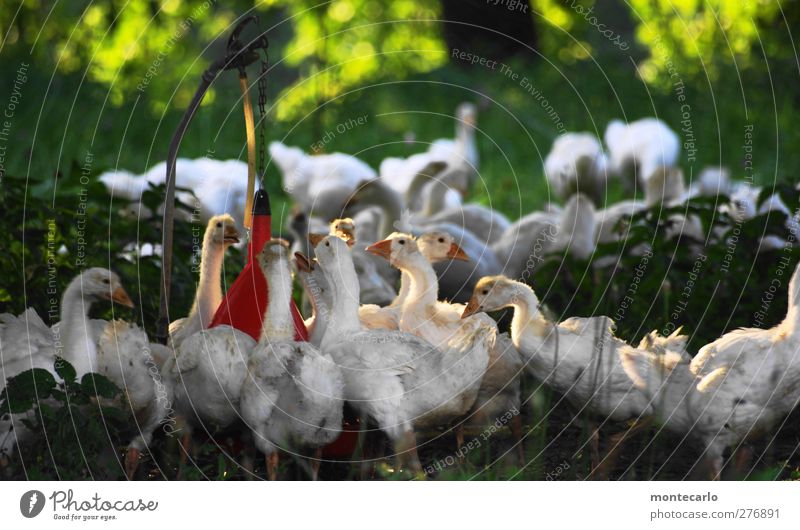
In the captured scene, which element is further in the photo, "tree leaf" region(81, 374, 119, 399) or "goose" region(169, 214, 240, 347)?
"goose" region(169, 214, 240, 347)

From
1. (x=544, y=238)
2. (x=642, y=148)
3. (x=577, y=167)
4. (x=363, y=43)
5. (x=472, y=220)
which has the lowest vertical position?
(x=544, y=238)

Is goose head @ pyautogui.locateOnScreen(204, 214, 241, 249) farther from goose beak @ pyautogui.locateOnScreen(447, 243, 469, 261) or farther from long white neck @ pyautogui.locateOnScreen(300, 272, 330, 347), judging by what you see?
goose beak @ pyautogui.locateOnScreen(447, 243, 469, 261)

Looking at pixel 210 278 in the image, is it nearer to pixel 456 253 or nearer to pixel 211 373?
pixel 211 373

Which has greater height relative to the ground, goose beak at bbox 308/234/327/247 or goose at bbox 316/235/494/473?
goose beak at bbox 308/234/327/247

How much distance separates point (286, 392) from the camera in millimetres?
2869

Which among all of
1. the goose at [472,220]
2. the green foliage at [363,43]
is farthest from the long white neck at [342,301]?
the green foliage at [363,43]

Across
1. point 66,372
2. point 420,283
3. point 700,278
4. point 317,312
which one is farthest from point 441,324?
point 700,278

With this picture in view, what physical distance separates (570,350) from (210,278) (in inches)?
42.0

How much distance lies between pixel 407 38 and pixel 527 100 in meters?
1.67

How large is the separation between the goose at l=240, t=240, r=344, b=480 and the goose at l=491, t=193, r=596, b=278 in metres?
2.61

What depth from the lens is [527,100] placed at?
1047cm

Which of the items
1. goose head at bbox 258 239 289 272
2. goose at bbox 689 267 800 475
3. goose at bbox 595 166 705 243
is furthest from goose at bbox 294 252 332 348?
Result: goose at bbox 595 166 705 243

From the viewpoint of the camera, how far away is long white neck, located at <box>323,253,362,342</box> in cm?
309

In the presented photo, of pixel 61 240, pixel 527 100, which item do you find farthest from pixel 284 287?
pixel 527 100
